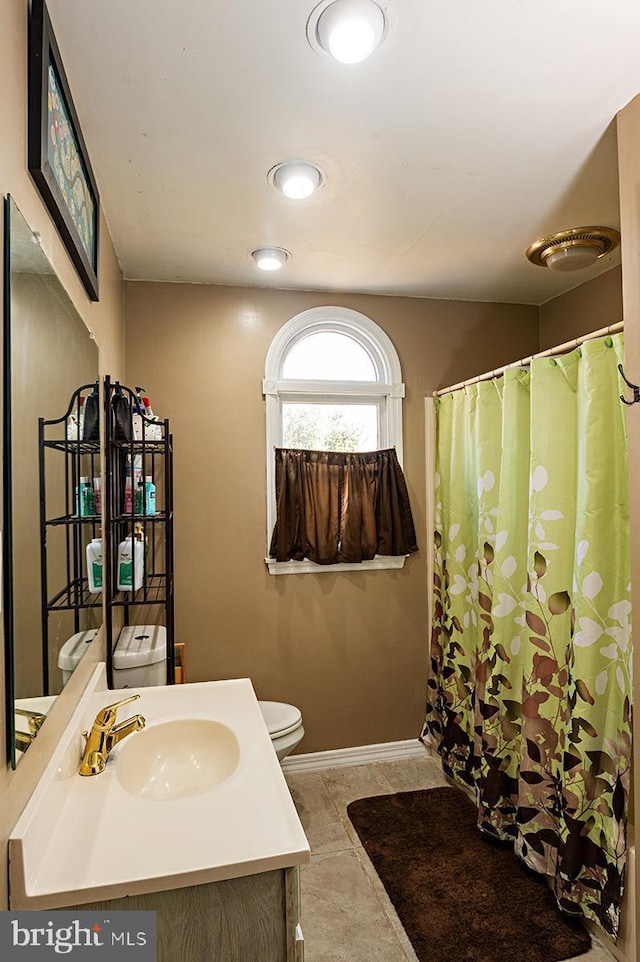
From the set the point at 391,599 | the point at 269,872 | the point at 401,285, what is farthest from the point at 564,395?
the point at 269,872

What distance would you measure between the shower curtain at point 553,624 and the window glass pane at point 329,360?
0.63m

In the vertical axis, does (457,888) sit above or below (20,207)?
below


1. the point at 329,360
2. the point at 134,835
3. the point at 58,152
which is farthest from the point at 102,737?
the point at 329,360

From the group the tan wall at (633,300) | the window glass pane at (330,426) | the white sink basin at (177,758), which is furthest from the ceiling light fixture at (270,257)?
the white sink basin at (177,758)

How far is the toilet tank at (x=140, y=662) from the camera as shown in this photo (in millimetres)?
2186

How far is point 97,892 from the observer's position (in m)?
1.00

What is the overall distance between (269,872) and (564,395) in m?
1.67

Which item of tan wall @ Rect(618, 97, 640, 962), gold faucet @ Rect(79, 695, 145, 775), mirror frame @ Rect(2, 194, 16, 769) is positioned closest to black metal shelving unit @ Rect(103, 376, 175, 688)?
gold faucet @ Rect(79, 695, 145, 775)

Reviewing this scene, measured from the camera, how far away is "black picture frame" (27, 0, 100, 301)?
1.10 m

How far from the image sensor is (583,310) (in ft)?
9.51

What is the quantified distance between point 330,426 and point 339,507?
0.43 meters

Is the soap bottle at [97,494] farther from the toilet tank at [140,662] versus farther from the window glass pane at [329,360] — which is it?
the window glass pane at [329,360]

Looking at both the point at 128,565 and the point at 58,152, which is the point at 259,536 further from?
the point at 58,152

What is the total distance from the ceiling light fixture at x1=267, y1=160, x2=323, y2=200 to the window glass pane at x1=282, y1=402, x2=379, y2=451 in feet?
3.95
